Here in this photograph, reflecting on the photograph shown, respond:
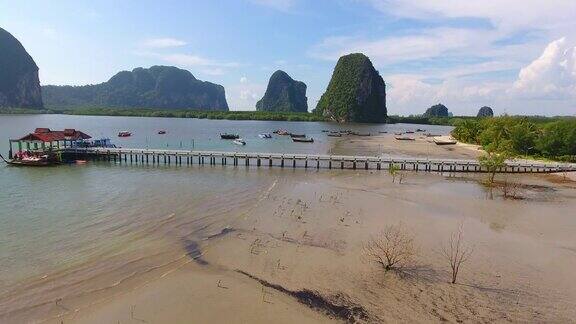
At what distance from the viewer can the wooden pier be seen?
48906 mm

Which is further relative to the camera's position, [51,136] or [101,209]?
[51,136]

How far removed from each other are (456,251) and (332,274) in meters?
6.94

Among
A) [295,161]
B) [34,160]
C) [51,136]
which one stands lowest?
[295,161]

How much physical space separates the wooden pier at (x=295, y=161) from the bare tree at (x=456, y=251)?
24945 millimetres

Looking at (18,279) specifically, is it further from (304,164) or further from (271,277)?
(304,164)

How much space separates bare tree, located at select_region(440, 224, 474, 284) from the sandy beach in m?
0.33

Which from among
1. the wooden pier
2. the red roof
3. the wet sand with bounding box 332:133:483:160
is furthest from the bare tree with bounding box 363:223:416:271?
the red roof

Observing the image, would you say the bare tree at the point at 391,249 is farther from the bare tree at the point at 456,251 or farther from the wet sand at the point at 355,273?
the bare tree at the point at 456,251

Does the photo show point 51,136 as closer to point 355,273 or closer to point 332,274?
point 332,274

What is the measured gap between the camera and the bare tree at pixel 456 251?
18192 mm

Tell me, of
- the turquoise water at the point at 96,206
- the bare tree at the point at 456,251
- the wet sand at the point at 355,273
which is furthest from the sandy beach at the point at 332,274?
the turquoise water at the point at 96,206

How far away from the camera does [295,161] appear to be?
52156mm

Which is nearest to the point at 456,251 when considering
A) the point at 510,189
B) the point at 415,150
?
the point at 510,189

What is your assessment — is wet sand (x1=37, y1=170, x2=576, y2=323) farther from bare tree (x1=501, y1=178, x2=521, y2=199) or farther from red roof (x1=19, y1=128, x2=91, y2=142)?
red roof (x1=19, y1=128, x2=91, y2=142)
